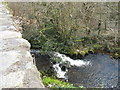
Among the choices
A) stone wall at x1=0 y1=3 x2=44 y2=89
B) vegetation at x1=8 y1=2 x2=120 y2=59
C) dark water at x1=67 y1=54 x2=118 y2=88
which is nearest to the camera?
stone wall at x1=0 y1=3 x2=44 y2=89

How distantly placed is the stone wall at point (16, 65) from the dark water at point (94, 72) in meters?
5.01

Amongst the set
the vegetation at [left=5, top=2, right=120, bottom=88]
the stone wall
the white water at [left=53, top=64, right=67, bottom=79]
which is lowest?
the white water at [left=53, top=64, right=67, bottom=79]

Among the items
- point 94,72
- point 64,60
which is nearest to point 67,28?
point 64,60

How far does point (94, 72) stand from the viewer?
6.97m

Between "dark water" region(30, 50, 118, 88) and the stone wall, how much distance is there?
5012 millimetres

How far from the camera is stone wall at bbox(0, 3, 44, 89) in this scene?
3.14ft

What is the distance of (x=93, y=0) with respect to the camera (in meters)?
7.66

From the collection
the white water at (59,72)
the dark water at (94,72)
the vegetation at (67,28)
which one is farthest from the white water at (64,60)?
the vegetation at (67,28)

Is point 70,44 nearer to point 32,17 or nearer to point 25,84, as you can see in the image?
point 32,17

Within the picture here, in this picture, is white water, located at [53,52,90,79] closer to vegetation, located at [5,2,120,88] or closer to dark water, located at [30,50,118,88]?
dark water, located at [30,50,118,88]

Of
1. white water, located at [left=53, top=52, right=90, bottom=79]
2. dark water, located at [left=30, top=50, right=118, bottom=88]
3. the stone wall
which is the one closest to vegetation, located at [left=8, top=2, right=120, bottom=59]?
white water, located at [left=53, top=52, right=90, bottom=79]

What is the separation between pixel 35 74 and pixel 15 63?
0.18 metres

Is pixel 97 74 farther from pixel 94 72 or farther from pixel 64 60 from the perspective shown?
pixel 64 60

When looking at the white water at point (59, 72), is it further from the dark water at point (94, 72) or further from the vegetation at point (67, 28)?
the vegetation at point (67, 28)
